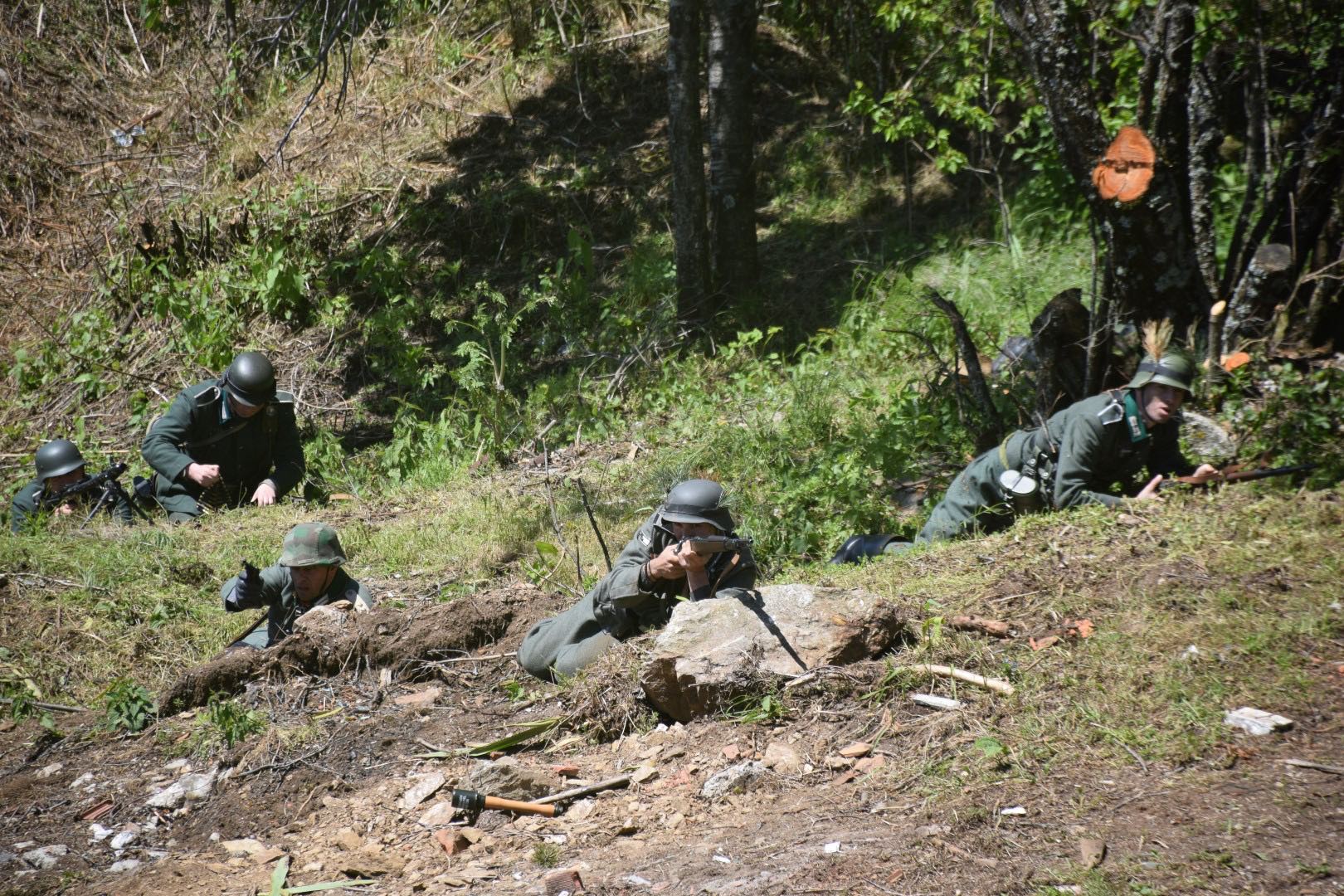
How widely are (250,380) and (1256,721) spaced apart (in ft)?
22.1

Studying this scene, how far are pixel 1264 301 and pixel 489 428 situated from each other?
5.93 m

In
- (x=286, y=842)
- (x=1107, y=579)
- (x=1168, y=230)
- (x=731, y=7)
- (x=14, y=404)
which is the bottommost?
(x=286, y=842)

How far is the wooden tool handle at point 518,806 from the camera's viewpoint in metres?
3.95

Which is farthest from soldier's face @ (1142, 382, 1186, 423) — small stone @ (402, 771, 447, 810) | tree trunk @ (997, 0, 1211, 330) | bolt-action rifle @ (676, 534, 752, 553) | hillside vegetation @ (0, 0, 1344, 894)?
small stone @ (402, 771, 447, 810)

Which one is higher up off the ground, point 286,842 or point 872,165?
point 872,165

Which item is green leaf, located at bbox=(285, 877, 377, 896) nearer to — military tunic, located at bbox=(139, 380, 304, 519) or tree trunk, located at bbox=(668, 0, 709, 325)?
military tunic, located at bbox=(139, 380, 304, 519)

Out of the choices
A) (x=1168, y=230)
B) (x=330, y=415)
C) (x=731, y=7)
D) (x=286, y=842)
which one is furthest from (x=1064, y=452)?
(x=330, y=415)

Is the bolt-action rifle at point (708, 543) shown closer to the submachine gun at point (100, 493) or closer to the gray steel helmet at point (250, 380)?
the gray steel helmet at point (250, 380)

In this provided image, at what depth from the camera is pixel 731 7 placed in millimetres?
9797

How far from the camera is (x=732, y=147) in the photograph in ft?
33.7

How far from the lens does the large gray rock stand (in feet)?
14.1

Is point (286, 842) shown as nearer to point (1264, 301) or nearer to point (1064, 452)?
point (1064, 452)

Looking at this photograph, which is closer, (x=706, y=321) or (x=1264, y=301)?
(x=1264, y=301)

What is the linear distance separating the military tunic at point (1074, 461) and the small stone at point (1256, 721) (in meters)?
2.04
